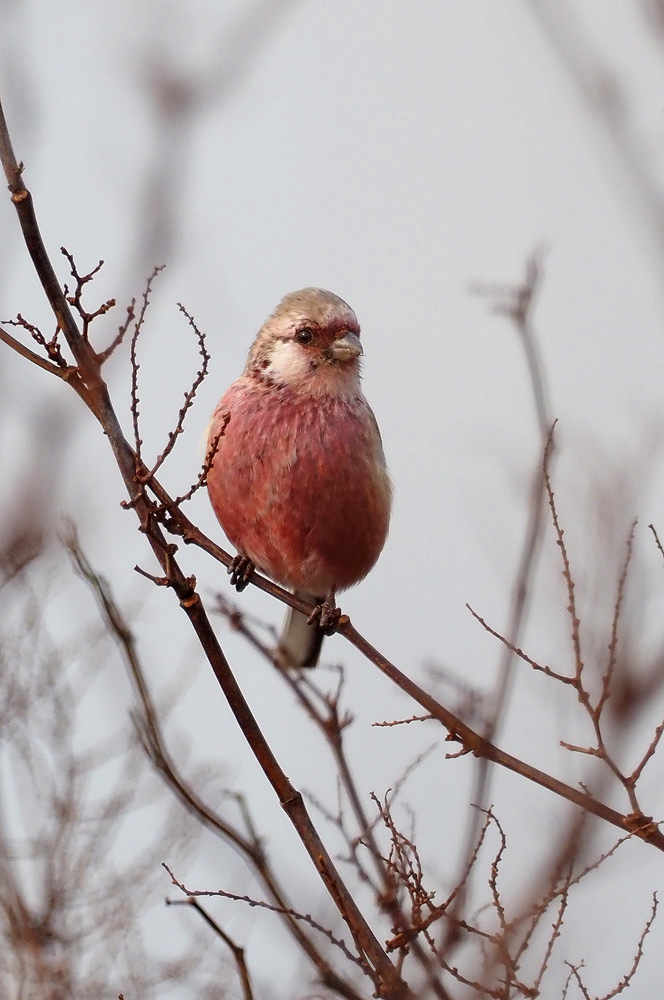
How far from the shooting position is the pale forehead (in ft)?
18.5

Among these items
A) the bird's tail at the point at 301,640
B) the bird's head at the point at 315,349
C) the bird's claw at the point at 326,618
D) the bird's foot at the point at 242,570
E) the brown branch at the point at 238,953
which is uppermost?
the bird's head at the point at 315,349

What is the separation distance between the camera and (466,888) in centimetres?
350

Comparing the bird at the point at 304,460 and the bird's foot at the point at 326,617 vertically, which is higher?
the bird at the point at 304,460

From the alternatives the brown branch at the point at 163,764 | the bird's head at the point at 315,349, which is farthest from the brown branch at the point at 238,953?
the bird's head at the point at 315,349

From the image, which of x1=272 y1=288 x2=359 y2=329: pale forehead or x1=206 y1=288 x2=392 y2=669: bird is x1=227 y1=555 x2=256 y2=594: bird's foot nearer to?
x1=206 y1=288 x2=392 y2=669: bird

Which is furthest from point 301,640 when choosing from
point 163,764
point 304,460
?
point 163,764

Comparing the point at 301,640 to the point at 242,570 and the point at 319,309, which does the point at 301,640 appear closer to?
the point at 242,570

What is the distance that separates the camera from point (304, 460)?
211 inches

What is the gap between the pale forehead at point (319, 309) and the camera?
5641 mm

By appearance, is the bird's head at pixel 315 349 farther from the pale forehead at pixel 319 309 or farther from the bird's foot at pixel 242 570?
the bird's foot at pixel 242 570

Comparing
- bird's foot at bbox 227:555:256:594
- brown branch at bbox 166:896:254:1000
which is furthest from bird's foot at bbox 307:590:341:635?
brown branch at bbox 166:896:254:1000

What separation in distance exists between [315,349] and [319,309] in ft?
0.59

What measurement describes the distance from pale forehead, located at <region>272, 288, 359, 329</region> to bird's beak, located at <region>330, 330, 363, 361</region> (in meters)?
0.06

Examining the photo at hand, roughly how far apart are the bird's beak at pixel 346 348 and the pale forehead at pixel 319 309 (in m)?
0.06
